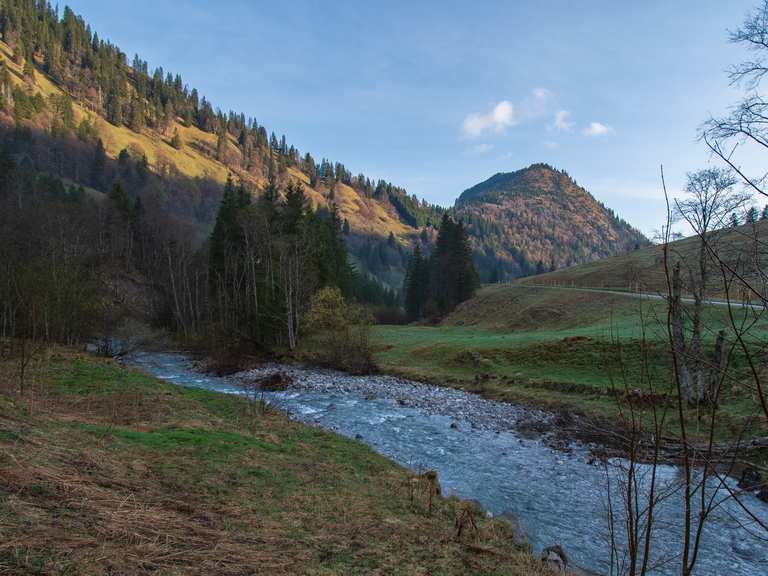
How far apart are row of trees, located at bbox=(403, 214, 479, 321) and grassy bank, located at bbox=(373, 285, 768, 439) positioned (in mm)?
13397

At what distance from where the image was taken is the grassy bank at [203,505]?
4.72 m

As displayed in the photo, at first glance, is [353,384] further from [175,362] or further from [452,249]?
[452,249]

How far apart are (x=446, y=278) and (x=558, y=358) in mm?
41765

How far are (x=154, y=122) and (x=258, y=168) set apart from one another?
43317 mm

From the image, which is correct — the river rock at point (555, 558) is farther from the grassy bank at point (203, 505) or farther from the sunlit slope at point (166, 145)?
the sunlit slope at point (166, 145)

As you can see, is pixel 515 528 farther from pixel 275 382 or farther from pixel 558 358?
pixel 558 358

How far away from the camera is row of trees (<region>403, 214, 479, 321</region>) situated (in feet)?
227

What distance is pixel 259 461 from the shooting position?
1007 cm

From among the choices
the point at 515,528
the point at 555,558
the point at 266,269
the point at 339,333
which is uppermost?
the point at 266,269

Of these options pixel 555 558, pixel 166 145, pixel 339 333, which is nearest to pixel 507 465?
pixel 555 558

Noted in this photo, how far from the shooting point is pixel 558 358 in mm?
29688

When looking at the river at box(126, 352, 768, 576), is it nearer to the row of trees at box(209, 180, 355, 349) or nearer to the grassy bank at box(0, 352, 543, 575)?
the grassy bank at box(0, 352, 543, 575)

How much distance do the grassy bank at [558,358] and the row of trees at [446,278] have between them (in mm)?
13397

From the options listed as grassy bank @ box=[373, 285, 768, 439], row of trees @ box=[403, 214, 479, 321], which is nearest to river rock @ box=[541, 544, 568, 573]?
grassy bank @ box=[373, 285, 768, 439]
